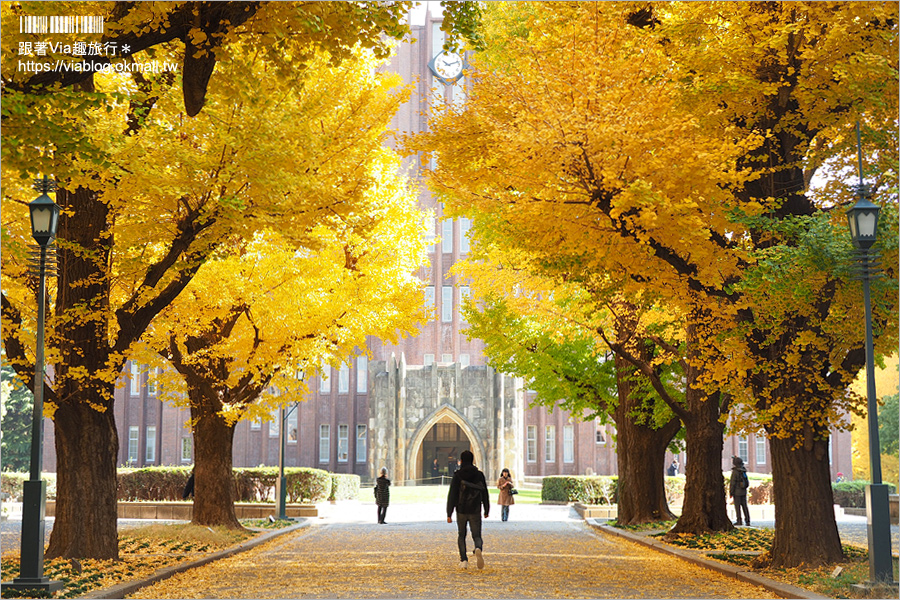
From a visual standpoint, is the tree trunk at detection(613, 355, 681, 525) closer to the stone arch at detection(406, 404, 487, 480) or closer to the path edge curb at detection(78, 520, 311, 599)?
the path edge curb at detection(78, 520, 311, 599)

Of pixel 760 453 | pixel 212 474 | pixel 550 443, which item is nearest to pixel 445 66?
pixel 550 443

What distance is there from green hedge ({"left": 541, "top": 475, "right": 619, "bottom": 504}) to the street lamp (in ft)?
69.2

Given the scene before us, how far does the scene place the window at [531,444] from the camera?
186 feet

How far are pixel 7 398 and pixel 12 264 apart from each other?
146 feet

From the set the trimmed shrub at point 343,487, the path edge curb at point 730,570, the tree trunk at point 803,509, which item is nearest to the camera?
the path edge curb at point 730,570

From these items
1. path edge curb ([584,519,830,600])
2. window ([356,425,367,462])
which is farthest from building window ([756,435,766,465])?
path edge curb ([584,519,830,600])

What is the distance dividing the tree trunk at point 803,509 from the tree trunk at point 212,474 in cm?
1173

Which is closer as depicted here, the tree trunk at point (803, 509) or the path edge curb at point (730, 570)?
the path edge curb at point (730, 570)

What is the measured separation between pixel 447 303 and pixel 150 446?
19.8 metres

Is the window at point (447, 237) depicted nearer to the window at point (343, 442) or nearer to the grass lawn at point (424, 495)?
the window at point (343, 442)

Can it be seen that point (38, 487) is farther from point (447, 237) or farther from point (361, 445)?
point (447, 237)

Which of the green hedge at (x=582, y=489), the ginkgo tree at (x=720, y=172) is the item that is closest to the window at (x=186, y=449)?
the green hedge at (x=582, y=489)

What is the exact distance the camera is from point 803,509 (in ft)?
41.7

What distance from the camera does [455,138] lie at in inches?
512
